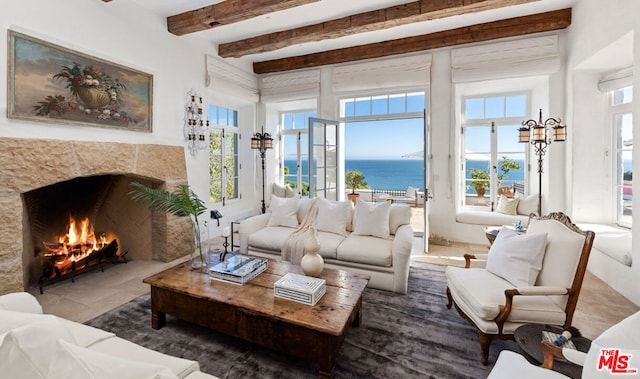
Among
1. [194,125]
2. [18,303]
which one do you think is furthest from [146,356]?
[194,125]

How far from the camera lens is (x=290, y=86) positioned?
5617 millimetres

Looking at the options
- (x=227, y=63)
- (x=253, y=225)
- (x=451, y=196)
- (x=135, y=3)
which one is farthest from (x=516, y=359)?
(x=227, y=63)

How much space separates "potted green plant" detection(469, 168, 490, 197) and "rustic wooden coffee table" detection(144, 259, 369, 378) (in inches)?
153

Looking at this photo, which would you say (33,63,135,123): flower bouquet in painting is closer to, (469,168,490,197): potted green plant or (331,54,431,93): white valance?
(331,54,431,93): white valance

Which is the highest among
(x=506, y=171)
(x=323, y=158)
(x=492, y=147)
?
(x=492, y=147)

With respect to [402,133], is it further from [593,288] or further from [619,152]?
[593,288]

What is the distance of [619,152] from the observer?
3.76m

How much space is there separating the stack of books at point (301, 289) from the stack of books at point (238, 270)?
36 cm

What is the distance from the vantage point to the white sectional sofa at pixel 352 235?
2.92 meters

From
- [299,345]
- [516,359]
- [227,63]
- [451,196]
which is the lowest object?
[299,345]

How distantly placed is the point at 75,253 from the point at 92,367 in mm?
3388

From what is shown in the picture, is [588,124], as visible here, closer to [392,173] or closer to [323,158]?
[323,158]

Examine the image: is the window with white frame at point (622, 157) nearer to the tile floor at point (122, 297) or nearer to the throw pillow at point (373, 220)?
the tile floor at point (122, 297)

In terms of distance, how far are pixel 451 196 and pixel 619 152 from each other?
2082 millimetres
